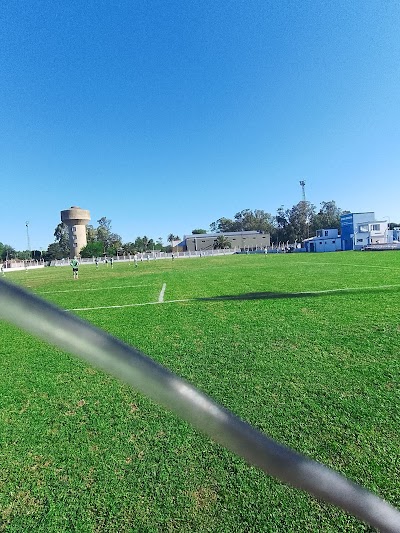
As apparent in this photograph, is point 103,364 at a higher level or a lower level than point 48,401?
higher

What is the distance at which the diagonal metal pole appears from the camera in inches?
19.9

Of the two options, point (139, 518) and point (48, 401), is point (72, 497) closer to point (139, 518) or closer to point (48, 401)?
point (139, 518)

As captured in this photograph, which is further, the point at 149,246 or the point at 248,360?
the point at 149,246

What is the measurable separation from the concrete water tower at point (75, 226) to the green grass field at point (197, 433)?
A: 3476 inches

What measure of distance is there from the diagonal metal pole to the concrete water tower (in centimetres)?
9317

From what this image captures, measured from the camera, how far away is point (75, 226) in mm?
90375

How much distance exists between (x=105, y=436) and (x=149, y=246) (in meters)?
109

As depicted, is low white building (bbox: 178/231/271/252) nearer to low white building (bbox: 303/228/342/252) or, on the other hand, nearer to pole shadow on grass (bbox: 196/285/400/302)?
low white building (bbox: 303/228/342/252)

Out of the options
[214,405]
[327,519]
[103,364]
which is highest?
[103,364]

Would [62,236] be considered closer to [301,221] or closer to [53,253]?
[53,253]

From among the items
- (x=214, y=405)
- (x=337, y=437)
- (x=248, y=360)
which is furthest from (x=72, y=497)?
(x=248, y=360)

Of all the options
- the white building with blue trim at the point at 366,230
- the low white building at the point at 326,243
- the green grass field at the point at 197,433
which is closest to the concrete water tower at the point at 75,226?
the low white building at the point at 326,243

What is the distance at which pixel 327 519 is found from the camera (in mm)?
1982

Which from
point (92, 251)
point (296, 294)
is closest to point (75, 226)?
point (92, 251)
